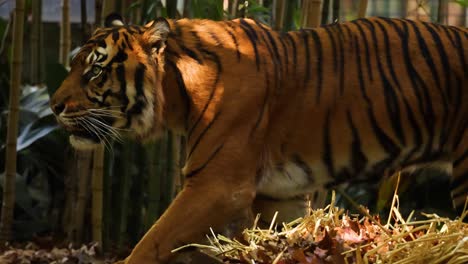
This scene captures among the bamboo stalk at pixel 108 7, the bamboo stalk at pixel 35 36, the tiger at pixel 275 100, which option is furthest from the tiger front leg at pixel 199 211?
the bamboo stalk at pixel 35 36

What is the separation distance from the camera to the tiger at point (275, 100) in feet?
11.0

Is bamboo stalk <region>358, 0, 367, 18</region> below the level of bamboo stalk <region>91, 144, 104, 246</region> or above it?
above

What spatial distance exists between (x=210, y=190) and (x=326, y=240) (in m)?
1.11

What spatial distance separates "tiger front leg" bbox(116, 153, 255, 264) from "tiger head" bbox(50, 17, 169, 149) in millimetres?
375

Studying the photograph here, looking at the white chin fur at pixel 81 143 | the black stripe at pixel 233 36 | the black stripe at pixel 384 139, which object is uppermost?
the black stripe at pixel 233 36

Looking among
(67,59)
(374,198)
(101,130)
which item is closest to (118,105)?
(101,130)

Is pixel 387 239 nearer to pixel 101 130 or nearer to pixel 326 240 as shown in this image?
pixel 326 240

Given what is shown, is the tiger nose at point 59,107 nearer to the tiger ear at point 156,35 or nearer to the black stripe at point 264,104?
the tiger ear at point 156,35

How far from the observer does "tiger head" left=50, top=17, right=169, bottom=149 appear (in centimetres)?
338

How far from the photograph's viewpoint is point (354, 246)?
221 cm

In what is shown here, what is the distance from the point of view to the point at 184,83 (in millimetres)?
3428

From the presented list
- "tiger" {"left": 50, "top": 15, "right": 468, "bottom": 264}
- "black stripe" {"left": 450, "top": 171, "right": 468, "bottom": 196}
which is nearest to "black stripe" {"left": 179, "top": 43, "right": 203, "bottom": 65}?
"tiger" {"left": 50, "top": 15, "right": 468, "bottom": 264}

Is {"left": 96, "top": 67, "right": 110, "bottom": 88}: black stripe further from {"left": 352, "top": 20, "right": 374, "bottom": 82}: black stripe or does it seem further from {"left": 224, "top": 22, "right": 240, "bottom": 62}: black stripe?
{"left": 352, "top": 20, "right": 374, "bottom": 82}: black stripe

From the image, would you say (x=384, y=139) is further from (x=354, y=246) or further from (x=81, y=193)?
(x=81, y=193)
